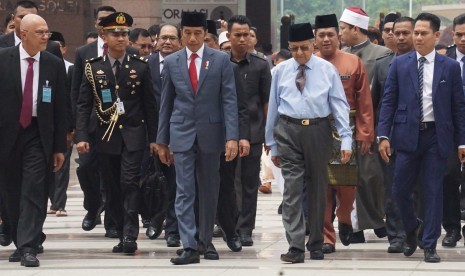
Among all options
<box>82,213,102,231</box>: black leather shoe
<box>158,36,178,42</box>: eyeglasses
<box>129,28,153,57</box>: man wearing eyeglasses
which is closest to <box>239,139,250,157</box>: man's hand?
<box>158,36,178,42</box>: eyeglasses

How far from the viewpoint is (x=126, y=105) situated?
1388 cm

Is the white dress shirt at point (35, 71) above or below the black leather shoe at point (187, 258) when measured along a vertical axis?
above

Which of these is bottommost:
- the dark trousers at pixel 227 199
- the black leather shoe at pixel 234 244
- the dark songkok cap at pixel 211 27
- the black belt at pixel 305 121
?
the black leather shoe at pixel 234 244

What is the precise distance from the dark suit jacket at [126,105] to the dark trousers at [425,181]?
89.8 inches

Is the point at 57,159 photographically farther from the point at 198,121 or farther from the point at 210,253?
the point at 210,253

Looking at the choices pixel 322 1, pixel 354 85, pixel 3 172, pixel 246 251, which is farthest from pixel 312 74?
pixel 322 1

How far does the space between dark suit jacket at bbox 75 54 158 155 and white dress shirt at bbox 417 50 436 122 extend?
8.00 ft

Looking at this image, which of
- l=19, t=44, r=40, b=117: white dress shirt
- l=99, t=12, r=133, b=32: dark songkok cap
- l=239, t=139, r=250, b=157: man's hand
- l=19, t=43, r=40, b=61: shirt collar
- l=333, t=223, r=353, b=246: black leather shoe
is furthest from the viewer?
l=333, t=223, r=353, b=246: black leather shoe

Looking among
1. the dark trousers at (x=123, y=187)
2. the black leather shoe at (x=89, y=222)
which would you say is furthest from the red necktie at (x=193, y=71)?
the black leather shoe at (x=89, y=222)

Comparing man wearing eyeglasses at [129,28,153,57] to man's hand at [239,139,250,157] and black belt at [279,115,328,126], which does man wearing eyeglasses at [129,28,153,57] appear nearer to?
man's hand at [239,139,250,157]

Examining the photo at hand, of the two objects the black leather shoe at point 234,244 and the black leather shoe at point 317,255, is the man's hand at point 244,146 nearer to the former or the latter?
the black leather shoe at point 234,244

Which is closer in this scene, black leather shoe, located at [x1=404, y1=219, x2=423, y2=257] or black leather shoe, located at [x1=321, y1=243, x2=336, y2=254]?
black leather shoe, located at [x1=404, y1=219, x2=423, y2=257]

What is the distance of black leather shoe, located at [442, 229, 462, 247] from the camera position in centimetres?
1412

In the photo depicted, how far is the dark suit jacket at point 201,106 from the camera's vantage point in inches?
515
